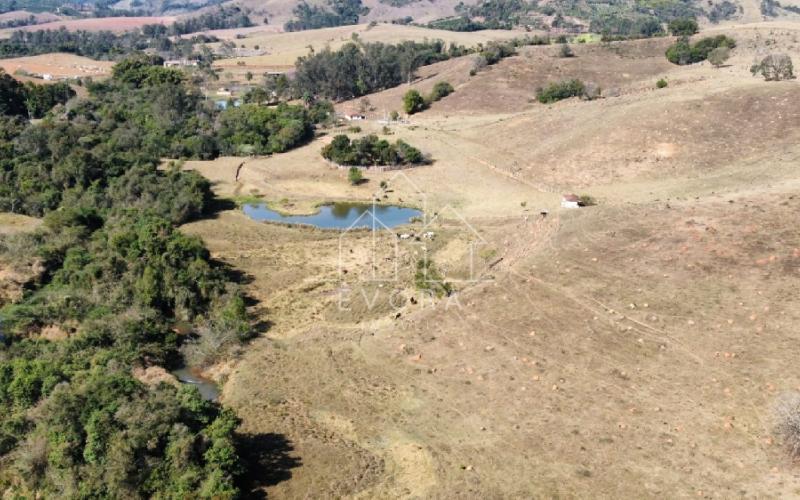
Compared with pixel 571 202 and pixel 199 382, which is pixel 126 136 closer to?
pixel 199 382

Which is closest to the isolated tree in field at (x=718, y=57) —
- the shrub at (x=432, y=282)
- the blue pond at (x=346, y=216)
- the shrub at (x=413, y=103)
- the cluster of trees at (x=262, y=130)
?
the shrub at (x=413, y=103)

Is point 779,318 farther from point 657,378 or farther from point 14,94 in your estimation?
point 14,94

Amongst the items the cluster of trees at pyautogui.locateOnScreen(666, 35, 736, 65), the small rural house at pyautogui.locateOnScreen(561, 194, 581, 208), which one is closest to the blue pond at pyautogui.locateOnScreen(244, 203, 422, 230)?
the small rural house at pyautogui.locateOnScreen(561, 194, 581, 208)

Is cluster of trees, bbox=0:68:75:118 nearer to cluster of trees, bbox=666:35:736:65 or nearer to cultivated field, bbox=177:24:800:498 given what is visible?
cultivated field, bbox=177:24:800:498

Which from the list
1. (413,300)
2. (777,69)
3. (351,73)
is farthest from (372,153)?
(777,69)

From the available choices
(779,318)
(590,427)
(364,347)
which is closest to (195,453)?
(364,347)

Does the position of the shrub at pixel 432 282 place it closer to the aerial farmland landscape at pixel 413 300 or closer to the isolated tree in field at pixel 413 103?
the aerial farmland landscape at pixel 413 300
